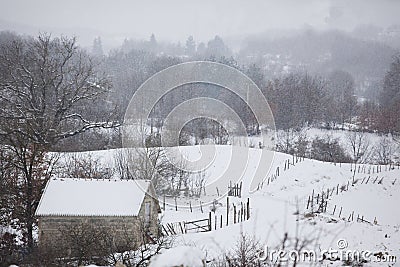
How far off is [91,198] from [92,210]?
0.61 m

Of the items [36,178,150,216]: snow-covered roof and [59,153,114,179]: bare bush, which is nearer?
[36,178,150,216]: snow-covered roof

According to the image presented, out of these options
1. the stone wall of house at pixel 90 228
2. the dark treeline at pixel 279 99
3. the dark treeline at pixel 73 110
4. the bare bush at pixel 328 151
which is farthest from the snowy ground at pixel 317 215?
the dark treeline at pixel 279 99

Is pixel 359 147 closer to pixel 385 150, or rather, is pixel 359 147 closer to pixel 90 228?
pixel 385 150

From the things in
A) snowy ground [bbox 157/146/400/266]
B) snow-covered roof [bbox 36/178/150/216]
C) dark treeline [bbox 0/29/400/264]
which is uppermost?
dark treeline [bbox 0/29/400/264]

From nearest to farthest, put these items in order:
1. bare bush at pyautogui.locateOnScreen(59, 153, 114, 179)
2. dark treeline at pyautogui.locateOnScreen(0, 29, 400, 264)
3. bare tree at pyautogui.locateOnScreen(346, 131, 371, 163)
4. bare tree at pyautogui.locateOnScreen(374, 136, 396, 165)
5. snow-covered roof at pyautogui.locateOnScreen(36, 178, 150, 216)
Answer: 1. snow-covered roof at pyautogui.locateOnScreen(36, 178, 150, 216)
2. dark treeline at pyautogui.locateOnScreen(0, 29, 400, 264)
3. bare bush at pyautogui.locateOnScreen(59, 153, 114, 179)
4. bare tree at pyautogui.locateOnScreen(374, 136, 396, 165)
5. bare tree at pyautogui.locateOnScreen(346, 131, 371, 163)

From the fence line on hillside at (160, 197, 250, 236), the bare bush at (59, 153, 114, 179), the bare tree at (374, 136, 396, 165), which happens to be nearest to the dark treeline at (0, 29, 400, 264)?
the bare bush at (59, 153, 114, 179)

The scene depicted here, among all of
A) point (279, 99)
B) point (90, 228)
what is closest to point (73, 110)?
point (90, 228)

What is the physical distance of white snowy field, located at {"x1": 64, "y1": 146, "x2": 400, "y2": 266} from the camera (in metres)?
12.7

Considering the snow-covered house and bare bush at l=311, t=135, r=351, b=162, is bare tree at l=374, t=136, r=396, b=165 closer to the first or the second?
bare bush at l=311, t=135, r=351, b=162

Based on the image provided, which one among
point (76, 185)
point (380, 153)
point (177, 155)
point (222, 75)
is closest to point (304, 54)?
point (222, 75)

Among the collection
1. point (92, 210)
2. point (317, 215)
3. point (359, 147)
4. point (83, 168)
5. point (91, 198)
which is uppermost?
point (359, 147)

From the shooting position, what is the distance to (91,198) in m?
14.0

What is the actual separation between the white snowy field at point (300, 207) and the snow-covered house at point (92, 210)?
1.73 meters

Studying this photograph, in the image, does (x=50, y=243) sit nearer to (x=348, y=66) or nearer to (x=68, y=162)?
(x=68, y=162)
